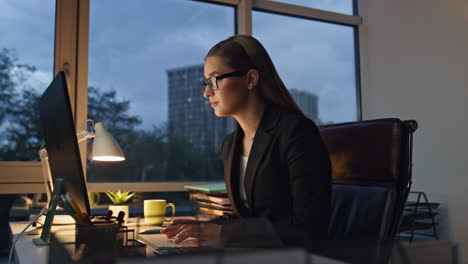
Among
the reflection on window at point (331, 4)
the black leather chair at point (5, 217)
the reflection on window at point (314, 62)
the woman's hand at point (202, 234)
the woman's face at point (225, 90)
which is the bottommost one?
the black leather chair at point (5, 217)

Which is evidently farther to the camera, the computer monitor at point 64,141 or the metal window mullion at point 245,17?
the metal window mullion at point 245,17

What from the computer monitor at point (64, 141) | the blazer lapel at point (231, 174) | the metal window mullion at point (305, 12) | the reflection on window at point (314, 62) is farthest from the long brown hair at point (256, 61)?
the metal window mullion at point (305, 12)

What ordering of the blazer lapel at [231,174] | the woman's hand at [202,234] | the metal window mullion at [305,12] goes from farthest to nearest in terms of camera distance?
the metal window mullion at [305,12], the blazer lapel at [231,174], the woman's hand at [202,234]

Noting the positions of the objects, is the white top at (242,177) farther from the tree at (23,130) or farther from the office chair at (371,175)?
the tree at (23,130)

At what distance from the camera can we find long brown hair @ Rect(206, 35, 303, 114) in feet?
3.98

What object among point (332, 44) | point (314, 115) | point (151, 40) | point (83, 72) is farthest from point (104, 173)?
point (332, 44)

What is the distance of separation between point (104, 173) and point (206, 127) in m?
0.70

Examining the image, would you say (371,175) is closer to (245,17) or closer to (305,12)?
(245,17)

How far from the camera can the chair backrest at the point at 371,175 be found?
1.12m

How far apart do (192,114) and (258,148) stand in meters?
1.45

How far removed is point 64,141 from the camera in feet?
3.20

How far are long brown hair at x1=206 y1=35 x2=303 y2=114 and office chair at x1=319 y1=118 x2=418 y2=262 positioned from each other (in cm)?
21

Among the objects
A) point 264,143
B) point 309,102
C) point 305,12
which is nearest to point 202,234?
point 264,143

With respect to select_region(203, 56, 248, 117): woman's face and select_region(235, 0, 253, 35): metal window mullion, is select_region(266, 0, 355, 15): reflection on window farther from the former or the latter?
select_region(203, 56, 248, 117): woman's face
